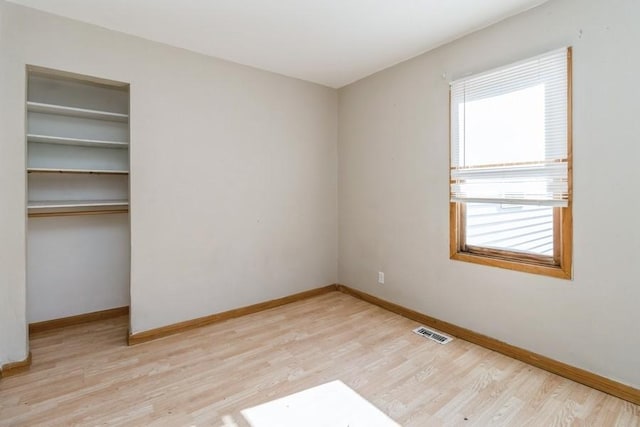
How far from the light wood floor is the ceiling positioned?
2587 mm

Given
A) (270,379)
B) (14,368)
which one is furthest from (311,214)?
(14,368)

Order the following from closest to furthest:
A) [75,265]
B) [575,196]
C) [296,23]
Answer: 1. [575,196]
2. [296,23]
3. [75,265]

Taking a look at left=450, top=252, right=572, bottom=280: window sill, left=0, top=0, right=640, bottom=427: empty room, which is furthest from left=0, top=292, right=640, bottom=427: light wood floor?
left=450, top=252, right=572, bottom=280: window sill

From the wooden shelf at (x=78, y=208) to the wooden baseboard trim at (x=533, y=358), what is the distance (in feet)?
9.56

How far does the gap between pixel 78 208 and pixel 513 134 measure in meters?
3.78

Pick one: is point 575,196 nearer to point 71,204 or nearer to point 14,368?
point 71,204

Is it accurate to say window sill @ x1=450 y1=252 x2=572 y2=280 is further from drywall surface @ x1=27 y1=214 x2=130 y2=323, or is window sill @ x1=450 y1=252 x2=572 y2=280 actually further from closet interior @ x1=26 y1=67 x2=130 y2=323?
drywall surface @ x1=27 y1=214 x2=130 y2=323

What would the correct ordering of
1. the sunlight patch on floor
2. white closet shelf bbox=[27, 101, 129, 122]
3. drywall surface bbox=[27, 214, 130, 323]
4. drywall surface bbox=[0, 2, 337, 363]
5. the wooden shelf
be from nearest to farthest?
the sunlight patch on floor < drywall surface bbox=[0, 2, 337, 363] < white closet shelf bbox=[27, 101, 129, 122] < the wooden shelf < drywall surface bbox=[27, 214, 130, 323]

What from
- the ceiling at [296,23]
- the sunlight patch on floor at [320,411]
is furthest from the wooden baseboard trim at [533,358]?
the ceiling at [296,23]

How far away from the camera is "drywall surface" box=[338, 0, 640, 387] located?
185 centimetres

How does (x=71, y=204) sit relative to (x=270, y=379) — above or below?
above

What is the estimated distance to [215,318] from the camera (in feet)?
10.0

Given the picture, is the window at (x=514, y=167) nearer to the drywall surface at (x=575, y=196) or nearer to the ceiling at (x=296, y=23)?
the drywall surface at (x=575, y=196)

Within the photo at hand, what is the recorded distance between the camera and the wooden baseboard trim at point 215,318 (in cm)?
266
